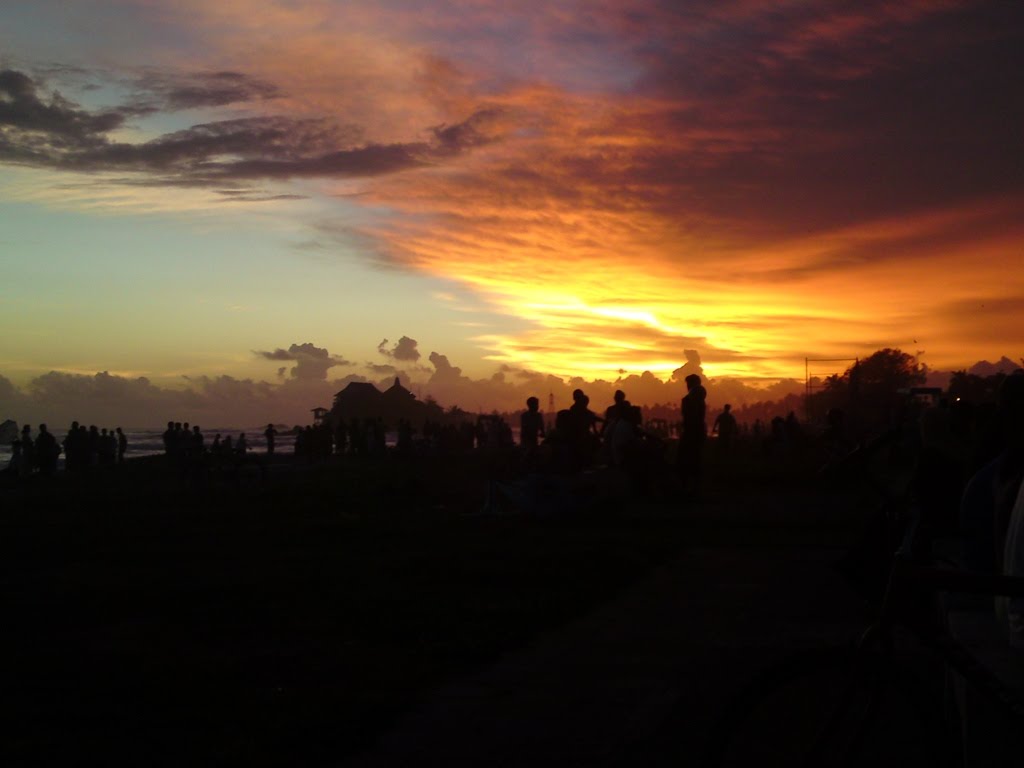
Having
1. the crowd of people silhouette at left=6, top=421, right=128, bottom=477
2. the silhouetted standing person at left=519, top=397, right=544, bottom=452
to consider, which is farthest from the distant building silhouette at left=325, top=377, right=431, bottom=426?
the silhouetted standing person at left=519, top=397, right=544, bottom=452

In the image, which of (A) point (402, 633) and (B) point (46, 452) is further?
(B) point (46, 452)

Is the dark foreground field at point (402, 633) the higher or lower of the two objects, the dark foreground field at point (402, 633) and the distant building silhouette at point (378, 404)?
the lower

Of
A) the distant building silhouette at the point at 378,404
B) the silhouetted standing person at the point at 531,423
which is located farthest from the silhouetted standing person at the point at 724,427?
the distant building silhouette at the point at 378,404

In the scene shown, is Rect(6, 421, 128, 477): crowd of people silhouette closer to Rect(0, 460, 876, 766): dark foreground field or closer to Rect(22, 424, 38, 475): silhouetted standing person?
Rect(22, 424, 38, 475): silhouetted standing person

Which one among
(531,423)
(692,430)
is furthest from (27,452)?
(692,430)

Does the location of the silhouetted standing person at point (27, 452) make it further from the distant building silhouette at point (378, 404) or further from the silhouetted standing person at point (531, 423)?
the distant building silhouette at point (378, 404)

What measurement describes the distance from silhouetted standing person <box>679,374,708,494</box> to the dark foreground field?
2597mm

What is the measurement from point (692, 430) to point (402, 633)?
11.6 metres

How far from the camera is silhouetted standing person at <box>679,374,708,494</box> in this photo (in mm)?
18750

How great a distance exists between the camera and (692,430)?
735 inches

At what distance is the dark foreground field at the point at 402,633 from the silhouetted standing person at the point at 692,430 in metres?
2.60

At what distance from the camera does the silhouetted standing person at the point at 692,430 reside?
61.5 ft

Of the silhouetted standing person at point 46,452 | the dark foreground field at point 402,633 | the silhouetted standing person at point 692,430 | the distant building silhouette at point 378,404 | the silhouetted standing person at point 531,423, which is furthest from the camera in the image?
the distant building silhouette at point 378,404

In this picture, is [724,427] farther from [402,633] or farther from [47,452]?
[402,633]
